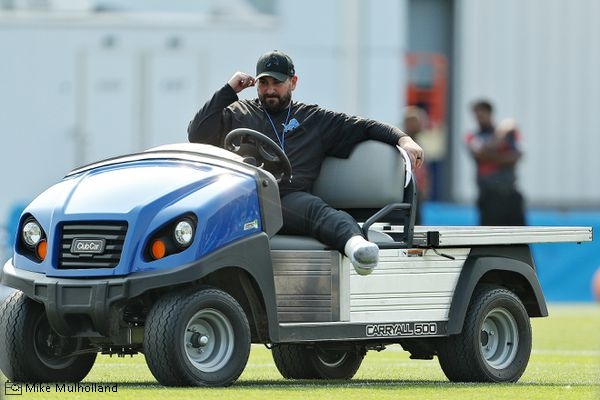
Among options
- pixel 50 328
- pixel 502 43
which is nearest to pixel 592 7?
pixel 502 43

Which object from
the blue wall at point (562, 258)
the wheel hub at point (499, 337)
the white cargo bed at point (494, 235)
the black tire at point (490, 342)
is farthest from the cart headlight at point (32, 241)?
the blue wall at point (562, 258)

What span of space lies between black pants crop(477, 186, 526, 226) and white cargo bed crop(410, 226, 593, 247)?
23.0 ft

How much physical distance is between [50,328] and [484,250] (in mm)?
2333

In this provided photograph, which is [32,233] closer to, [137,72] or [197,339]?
[197,339]

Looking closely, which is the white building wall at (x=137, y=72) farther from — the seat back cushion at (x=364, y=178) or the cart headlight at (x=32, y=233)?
the cart headlight at (x=32, y=233)

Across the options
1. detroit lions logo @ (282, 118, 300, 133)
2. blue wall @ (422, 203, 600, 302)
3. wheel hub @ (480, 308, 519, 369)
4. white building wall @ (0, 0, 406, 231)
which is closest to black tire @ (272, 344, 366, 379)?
wheel hub @ (480, 308, 519, 369)

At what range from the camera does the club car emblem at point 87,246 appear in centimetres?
870

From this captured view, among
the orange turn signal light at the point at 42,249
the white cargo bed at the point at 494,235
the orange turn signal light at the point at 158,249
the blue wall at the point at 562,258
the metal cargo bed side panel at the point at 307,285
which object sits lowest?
the blue wall at the point at 562,258

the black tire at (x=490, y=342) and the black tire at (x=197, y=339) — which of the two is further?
the black tire at (x=490, y=342)

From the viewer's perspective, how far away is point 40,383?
9.03 metres

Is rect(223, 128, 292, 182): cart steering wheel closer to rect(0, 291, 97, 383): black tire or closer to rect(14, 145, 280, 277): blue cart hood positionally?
rect(14, 145, 280, 277): blue cart hood

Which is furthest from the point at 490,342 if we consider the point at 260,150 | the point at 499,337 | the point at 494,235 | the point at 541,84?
the point at 541,84

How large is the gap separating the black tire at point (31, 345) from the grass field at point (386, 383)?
315 mm

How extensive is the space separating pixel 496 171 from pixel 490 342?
7560mm
